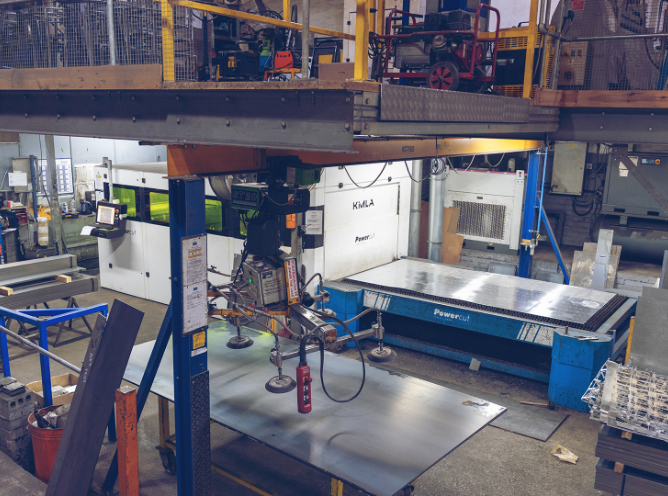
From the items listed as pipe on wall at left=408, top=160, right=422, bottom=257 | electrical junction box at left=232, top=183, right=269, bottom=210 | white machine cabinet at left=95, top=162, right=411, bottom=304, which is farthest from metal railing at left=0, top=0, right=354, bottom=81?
pipe on wall at left=408, top=160, right=422, bottom=257

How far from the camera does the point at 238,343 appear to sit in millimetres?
5242

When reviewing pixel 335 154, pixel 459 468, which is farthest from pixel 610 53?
pixel 459 468

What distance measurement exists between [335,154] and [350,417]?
1902 millimetres

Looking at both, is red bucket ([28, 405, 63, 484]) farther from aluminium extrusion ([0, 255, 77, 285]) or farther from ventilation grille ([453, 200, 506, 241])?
ventilation grille ([453, 200, 506, 241])

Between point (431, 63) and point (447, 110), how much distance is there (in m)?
2.20

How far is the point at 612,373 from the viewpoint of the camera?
469 cm

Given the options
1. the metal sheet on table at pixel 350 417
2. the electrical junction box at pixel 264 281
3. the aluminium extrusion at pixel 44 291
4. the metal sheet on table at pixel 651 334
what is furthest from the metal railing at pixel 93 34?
the metal sheet on table at pixel 651 334

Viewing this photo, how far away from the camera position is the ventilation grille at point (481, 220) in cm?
860

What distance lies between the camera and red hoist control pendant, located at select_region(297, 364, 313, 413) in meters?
3.50

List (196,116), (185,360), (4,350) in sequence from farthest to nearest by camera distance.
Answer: (4,350) < (185,360) < (196,116)

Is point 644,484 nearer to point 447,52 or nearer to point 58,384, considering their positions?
point 447,52

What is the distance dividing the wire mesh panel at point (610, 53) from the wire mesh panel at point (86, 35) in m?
2.75

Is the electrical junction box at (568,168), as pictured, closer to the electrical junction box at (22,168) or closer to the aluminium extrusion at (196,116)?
the aluminium extrusion at (196,116)

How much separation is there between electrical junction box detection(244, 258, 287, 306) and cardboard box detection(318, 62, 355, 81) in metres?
2.71
